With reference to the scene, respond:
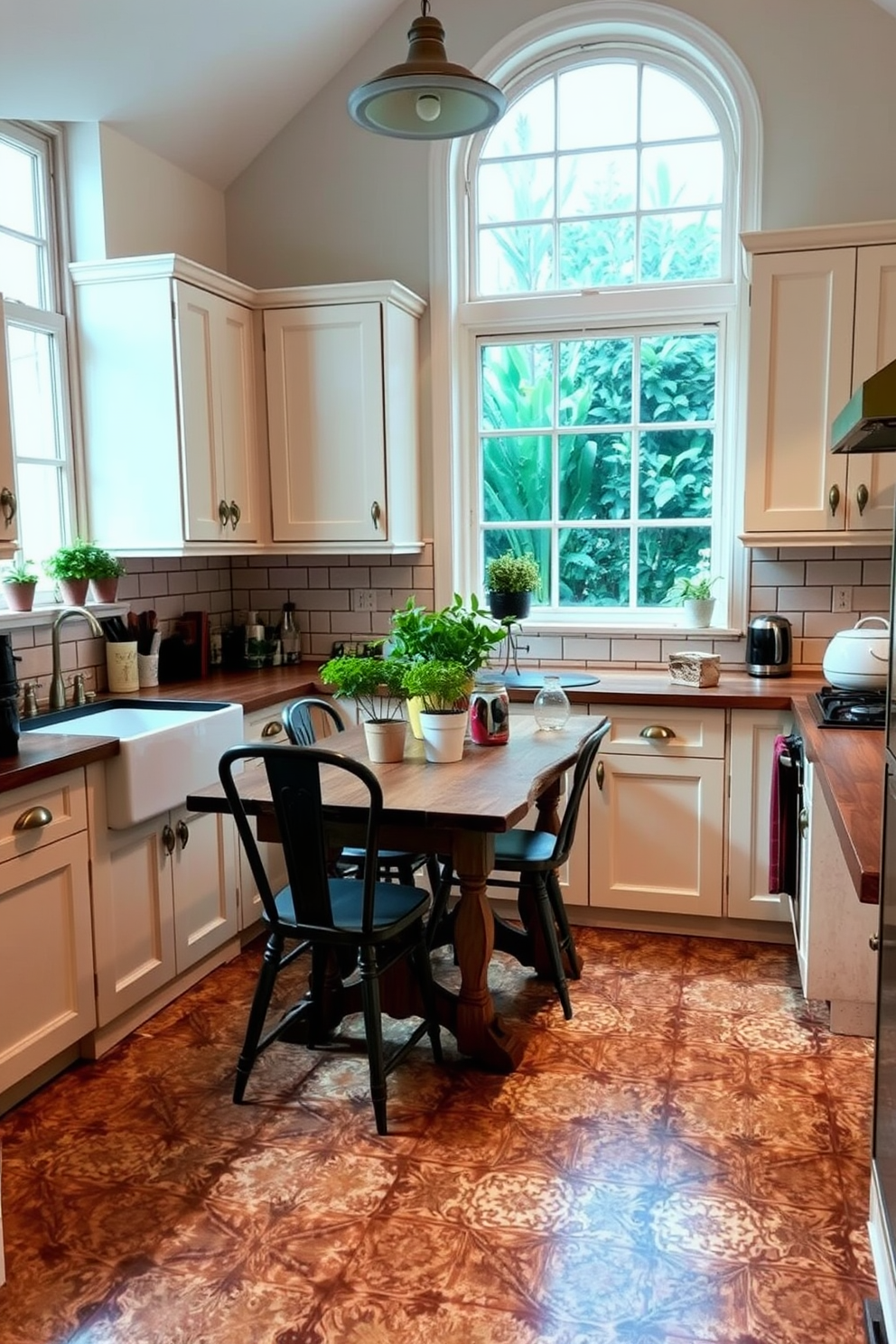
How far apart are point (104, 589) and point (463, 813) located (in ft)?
5.83

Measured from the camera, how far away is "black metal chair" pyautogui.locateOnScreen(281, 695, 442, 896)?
299 centimetres

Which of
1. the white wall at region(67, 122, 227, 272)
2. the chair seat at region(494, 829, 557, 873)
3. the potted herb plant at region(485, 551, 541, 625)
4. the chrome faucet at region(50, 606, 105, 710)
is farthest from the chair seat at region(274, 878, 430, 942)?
the white wall at region(67, 122, 227, 272)

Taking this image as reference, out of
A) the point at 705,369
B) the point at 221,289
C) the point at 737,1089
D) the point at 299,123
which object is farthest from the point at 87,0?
the point at 737,1089

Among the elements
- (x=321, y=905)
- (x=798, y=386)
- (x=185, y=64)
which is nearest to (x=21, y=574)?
(x=321, y=905)

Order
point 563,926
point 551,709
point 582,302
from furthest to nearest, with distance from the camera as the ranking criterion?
point 582,302
point 563,926
point 551,709

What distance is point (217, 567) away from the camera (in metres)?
4.50

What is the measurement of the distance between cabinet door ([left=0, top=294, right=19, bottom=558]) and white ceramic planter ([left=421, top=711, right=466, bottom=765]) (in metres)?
1.18

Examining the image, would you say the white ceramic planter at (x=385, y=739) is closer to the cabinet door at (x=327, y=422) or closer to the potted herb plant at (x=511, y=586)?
the potted herb plant at (x=511, y=586)

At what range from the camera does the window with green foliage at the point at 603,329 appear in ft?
13.1

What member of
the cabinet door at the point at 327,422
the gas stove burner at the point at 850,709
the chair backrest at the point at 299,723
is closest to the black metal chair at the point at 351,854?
the chair backrest at the point at 299,723

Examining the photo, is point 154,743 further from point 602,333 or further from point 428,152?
point 428,152

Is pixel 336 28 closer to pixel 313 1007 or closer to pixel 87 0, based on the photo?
pixel 87 0

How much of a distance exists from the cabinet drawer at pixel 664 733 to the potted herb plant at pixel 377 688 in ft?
3.38

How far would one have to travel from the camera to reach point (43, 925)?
102 inches
